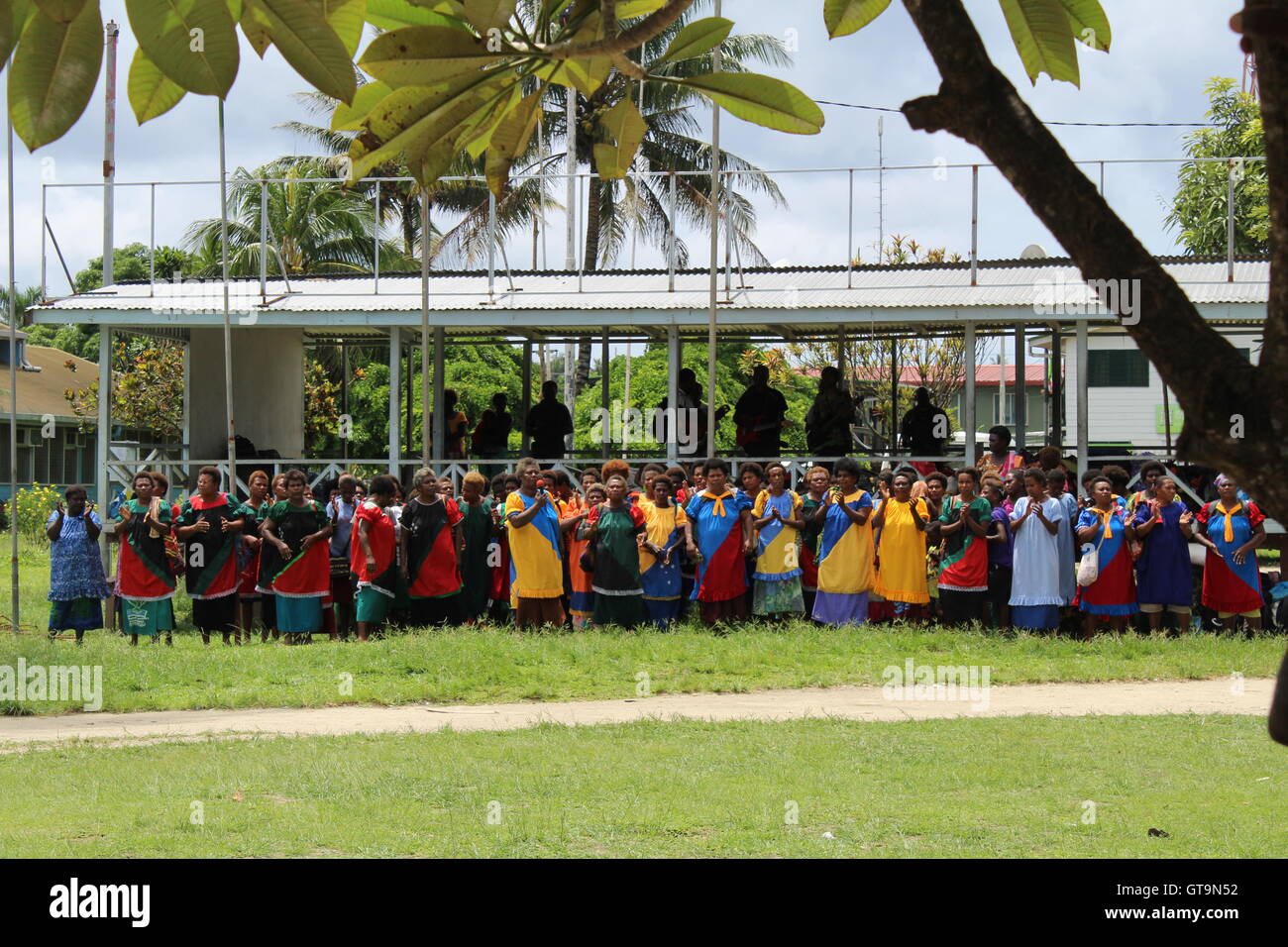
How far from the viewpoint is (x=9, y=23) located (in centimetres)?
211

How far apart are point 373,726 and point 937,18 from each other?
8180mm

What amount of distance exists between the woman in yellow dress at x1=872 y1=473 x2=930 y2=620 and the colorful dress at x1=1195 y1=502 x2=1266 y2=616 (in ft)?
8.52

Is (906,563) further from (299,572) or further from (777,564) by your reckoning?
(299,572)

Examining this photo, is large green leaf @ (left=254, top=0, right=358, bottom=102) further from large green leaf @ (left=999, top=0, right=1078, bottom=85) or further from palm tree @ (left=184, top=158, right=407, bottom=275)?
palm tree @ (left=184, top=158, right=407, bottom=275)

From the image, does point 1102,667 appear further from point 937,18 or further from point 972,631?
point 937,18

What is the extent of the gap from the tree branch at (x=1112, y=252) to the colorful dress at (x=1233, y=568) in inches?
479

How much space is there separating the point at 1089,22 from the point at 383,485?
1211cm

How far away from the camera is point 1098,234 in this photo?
213 cm

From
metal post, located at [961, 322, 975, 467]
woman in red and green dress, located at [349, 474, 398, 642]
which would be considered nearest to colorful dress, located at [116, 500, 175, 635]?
woman in red and green dress, located at [349, 474, 398, 642]

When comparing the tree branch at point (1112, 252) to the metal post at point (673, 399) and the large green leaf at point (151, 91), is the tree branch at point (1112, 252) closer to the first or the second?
the large green leaf at point (151, 91)

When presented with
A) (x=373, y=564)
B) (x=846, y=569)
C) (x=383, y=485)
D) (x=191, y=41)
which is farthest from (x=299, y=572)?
(x=191, y=41)
